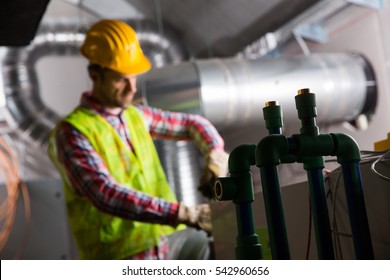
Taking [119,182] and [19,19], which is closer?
[19,19]

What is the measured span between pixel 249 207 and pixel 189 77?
1.55m

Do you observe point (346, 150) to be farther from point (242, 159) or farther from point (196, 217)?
point (196, 217)

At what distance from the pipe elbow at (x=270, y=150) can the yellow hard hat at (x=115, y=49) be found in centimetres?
109

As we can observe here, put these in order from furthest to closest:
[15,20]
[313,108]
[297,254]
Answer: [15,20] → [297,254] → [313,108]

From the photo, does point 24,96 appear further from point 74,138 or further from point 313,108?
point 313,108

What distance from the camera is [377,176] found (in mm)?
806

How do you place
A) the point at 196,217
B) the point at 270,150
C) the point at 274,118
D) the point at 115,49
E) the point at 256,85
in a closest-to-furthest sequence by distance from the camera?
the point at 270,150 → the point at 274,118 → the point at 196,217 → the point at 115,49 → the point at 256,85

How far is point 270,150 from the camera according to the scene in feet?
2.39

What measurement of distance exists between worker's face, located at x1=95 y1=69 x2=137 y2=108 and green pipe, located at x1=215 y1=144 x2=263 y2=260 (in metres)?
1.01

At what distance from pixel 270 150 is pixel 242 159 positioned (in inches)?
3.2

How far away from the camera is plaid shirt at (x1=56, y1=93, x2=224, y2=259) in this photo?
1496 mm

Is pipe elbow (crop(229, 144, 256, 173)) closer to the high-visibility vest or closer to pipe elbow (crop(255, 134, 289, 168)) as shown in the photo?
pipe elbow (crop(255, 134, 289, 168))

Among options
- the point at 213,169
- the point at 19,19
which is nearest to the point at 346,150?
the point at 19,19
